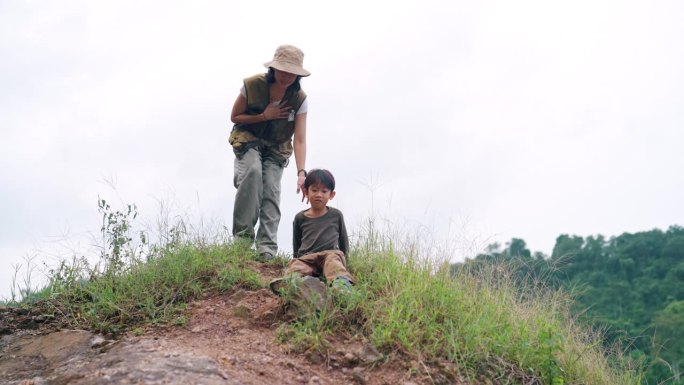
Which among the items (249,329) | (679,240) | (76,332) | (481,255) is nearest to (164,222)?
(76,332)

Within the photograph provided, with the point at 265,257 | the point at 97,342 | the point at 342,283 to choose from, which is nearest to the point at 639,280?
the point at 265,257

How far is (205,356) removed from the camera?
3.80 m

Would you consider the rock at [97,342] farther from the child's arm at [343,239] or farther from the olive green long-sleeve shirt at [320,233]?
the child's arm at [343,239]

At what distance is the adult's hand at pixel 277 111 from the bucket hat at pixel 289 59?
364 millimetres

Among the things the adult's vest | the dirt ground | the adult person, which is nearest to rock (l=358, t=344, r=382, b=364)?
the dirt ground

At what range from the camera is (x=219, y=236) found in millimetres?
5688

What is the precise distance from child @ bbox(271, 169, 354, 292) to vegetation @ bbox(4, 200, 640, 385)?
0.26 m

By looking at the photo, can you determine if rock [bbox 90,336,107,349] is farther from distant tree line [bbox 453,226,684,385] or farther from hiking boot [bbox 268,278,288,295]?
distant tree line [bbox 453,226,684,385]

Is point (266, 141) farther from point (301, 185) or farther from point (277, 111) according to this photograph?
point (301, 185)

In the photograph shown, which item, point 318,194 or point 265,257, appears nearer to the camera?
point 318,194

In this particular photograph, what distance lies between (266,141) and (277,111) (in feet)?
1.00

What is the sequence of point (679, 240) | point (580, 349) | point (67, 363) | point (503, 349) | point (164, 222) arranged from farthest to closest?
point (679, 240) < point (164, 222) < point (580, 349) < point (503, 349) < point (67, 363)

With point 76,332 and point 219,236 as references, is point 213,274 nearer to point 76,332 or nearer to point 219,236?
point 219,236

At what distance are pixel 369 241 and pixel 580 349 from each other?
72.0 inches
